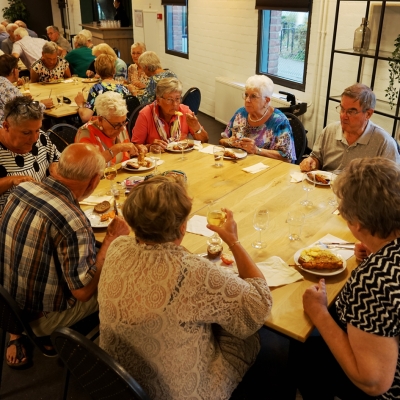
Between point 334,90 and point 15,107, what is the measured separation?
3.68 metres

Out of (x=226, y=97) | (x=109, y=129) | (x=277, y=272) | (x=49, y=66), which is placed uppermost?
(x=49, y=66)

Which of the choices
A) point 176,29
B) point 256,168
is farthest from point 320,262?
point 176,29

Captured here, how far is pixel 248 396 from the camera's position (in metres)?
1.71

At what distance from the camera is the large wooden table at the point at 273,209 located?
5.32 feet

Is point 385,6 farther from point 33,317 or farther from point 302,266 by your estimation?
point 33,317

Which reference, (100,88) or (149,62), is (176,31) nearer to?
(149,62)

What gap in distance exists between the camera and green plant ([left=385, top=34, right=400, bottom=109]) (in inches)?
148

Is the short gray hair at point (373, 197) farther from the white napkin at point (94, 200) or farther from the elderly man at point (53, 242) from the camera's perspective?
the white napkin at point (94, 200)

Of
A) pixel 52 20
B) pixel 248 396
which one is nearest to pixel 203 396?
pixel 248 396

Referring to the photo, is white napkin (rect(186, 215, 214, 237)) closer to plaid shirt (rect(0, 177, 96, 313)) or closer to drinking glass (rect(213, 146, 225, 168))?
plaid shirt (rect(0, 177, 96, 313))

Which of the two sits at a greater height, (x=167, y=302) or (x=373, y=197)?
(x=373, y=197)

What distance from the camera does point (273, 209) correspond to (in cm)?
238

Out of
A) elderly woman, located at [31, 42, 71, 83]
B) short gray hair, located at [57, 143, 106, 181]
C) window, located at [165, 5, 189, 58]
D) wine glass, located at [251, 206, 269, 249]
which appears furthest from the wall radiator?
short gray hair, located at [57, 143, 106, 181]

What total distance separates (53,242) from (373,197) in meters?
1.25
